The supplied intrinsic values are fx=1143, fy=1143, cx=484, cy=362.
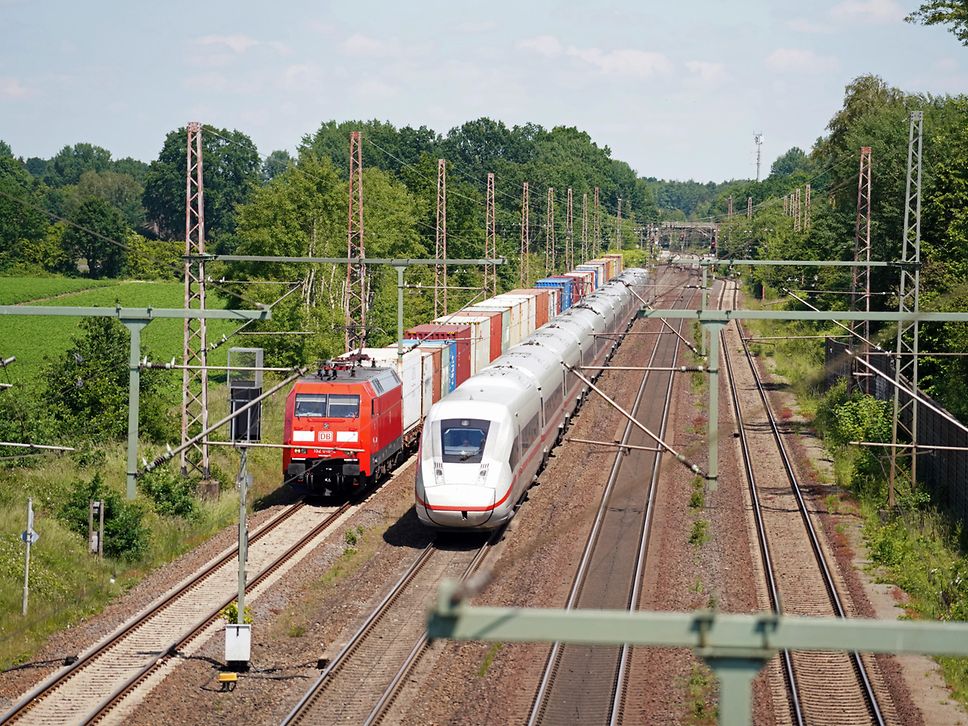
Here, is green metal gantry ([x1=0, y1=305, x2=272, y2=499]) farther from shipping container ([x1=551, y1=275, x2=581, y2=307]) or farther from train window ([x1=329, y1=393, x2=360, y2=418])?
shipping container ([x1=551, y1=275, x2=581, y2=307])

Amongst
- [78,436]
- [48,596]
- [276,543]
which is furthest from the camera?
[78,436]

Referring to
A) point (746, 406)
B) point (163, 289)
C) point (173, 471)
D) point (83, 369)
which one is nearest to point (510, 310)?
point (746, 406)

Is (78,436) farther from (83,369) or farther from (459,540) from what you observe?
(459,540)

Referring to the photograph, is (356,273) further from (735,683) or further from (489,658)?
(735,683)

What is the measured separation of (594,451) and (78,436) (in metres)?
15.4

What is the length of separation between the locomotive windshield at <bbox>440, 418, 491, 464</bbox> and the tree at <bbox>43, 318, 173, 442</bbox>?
→ 43.0ft

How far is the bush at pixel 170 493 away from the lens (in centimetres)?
2670

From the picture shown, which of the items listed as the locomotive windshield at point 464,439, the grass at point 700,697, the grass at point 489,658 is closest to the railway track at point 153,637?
the locomotive windshield at point 464,439

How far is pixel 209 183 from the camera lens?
145125mm

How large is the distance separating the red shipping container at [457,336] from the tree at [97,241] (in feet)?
263

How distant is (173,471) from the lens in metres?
28.2

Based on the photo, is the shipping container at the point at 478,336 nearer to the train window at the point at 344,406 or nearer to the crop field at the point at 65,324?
the train window at the point at 344,406

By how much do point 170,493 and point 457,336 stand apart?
13.2 m

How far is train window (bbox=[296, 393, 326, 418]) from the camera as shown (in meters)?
27.0
